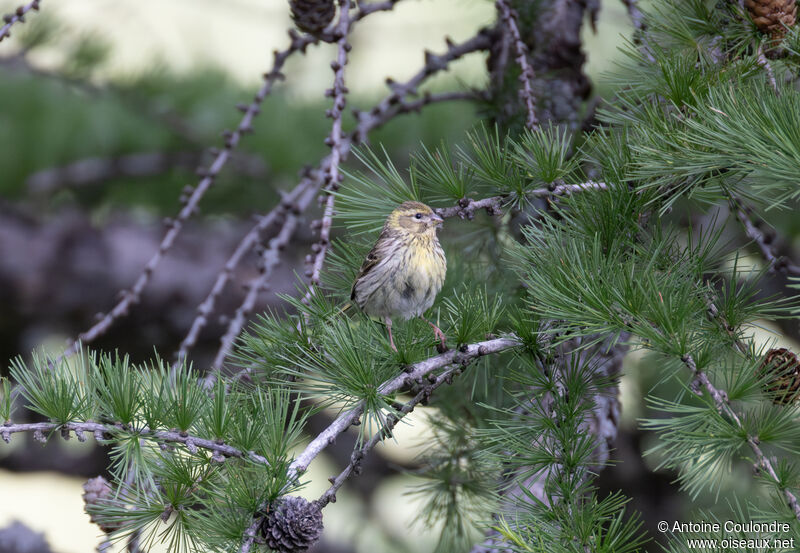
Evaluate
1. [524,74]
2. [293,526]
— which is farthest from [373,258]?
[293,526]

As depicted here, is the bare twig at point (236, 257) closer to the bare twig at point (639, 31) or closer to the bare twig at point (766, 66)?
the bare twig at point (639, 31)

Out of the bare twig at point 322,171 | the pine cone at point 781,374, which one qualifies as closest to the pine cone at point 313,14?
the bare twig at point 322,171

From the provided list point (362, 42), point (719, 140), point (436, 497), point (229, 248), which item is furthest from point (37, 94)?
point (719, 140)

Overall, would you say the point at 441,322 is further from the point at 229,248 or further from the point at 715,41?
the point at 229,248

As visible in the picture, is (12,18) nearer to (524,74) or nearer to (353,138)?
(353,138)

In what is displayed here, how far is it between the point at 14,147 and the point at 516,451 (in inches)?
86.7

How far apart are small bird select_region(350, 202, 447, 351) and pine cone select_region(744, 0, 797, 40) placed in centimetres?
61

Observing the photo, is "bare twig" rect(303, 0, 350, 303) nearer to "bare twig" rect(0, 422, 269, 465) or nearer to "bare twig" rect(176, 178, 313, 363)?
"bare twig" rect(176, 178, 313, 363)

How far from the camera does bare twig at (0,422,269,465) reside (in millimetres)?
899

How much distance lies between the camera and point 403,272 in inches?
58.4

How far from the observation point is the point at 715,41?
1.19m

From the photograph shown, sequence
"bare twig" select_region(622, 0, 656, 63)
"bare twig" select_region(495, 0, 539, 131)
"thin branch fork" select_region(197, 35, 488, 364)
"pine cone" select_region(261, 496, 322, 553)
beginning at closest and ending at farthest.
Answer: "pine cone" select_region(261, 496, 322, 553) → "bare twig" select_region(622, 0, 656, 63) → "bare twig" select_region(495, 0, 539, 131) → "thin branch fork" select_region(197, 35, 488, 364)

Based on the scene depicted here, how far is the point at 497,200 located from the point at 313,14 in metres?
0.60

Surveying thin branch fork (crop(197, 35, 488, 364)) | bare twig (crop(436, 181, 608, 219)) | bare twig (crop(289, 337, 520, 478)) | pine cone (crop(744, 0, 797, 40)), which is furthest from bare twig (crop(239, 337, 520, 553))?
pine cone (crop(744, 0, 797, 40))
